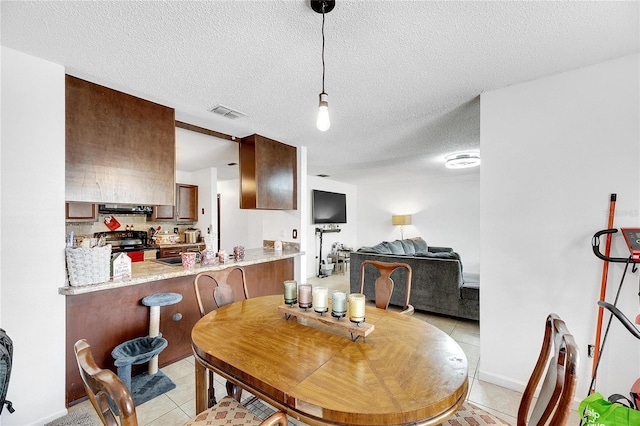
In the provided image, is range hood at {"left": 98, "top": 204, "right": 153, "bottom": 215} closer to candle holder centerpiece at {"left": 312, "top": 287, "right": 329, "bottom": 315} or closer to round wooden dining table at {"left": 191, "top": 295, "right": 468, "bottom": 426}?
round wooden dining table at {"left": 191, "top": 295, "right": 468, "bottom": 426}

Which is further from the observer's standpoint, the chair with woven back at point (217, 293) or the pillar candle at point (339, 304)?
the chair with woven back at point (217, 293)

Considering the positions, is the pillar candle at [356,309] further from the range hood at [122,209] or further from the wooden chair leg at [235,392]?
the range hood at [122,209]

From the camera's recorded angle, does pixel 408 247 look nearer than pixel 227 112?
No

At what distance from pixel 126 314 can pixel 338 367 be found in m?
2.06

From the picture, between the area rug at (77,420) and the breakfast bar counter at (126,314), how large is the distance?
0.14m

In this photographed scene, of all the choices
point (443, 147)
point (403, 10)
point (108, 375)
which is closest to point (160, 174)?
point (108, 375)

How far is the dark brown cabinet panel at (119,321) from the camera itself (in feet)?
6.53

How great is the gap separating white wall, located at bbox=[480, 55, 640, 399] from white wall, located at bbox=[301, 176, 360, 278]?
3.72 metres

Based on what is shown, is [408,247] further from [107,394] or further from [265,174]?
[107,394]

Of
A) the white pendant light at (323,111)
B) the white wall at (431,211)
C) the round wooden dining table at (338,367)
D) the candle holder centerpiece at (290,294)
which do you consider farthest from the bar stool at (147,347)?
the white wall at (431,211)

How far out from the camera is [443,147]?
12.8 ft

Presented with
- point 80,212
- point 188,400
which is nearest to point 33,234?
point 188,400

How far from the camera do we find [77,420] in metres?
1.84

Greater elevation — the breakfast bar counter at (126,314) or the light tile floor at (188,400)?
the breakfast bar counter at (126,314)
